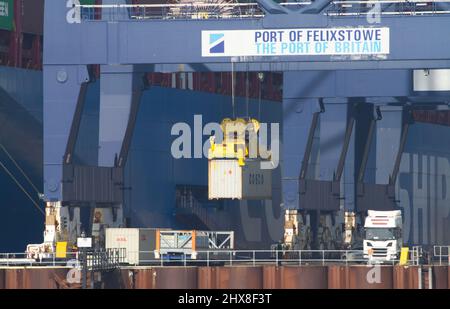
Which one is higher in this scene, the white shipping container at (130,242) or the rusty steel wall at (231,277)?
the white shipping container at (130,242)

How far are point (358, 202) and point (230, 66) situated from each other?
795 inches

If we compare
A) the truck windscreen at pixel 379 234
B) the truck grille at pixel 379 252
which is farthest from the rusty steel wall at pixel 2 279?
the truck windscreen at pixel 379 234

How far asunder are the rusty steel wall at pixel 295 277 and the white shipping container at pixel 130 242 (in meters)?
6.30

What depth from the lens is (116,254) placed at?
73.9 metres

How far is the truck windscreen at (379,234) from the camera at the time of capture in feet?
260

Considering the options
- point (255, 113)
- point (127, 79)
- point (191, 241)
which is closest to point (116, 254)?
point (191, 241)

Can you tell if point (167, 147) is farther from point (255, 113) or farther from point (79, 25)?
point (79, 25)

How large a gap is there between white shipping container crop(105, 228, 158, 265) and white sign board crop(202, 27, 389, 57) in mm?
8831

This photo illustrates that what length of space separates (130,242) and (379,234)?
38.6 ft

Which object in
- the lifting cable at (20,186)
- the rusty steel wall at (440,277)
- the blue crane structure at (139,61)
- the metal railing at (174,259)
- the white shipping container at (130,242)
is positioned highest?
the blue crane structure at (139,61)

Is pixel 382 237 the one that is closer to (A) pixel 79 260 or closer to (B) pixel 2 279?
(A) pixel 79 260

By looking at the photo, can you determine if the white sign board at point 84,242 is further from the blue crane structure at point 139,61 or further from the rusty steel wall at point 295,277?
the rusty steel wall at point 295,277

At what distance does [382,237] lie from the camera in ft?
260
